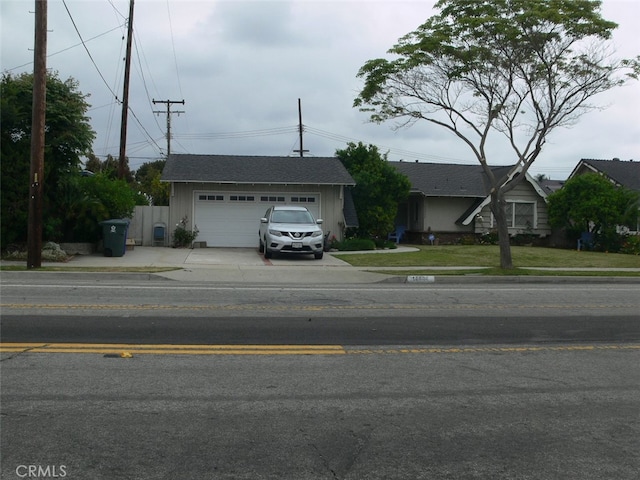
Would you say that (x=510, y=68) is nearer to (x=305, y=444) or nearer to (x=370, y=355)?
(x=370, y=355)

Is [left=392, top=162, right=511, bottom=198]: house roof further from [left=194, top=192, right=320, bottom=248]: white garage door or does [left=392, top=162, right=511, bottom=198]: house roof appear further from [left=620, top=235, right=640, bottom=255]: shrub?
[left=194, top=192, right=320, bottom=248]: white garage door

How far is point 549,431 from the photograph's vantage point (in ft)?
16.3

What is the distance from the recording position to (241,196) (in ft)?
85.9

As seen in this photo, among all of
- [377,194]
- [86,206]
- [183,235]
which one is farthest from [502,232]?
[86,206]

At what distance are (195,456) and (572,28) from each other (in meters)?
16.8

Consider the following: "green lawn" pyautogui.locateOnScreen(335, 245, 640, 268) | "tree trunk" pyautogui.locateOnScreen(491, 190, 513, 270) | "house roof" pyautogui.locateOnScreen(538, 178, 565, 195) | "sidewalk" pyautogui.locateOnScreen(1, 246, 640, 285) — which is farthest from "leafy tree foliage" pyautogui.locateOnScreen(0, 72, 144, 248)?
"house roof" pyautogui.locateOnScreen(538, 178, 565, 195)

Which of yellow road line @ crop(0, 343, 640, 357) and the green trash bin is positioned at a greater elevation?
the green trash bin

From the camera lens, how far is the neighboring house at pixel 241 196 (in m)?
25.8

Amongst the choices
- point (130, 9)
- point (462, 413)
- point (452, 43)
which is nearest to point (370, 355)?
point (462, 413)

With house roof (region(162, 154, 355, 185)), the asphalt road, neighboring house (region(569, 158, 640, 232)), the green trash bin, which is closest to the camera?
the asphalt road

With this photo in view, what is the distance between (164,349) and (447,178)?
91.1ft

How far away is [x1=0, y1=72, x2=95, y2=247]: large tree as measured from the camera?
1845 centimetres

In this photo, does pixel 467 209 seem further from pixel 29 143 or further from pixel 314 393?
pixel 314 393

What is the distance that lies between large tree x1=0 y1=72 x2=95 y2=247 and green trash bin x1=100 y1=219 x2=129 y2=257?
1.51 metres
